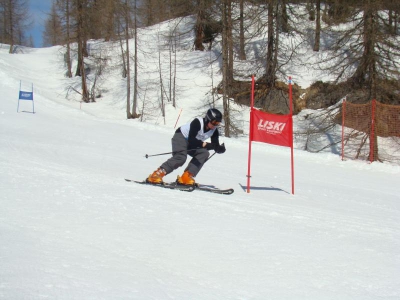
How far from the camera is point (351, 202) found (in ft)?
27.1

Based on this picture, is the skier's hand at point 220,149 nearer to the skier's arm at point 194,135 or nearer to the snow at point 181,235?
the skier's arm at point 194,135

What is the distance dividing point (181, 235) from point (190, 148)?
123 inches

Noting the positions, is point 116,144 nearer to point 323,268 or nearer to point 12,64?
point 323,268

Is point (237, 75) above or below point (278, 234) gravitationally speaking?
above

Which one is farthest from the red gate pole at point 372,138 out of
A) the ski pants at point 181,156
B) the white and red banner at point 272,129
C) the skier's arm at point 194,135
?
the skier's arm at point 194,135

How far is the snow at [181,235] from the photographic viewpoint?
3137 mm

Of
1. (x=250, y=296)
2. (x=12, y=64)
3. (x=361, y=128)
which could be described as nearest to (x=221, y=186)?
(x=250, y=296)

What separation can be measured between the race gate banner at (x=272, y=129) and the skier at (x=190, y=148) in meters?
1.33

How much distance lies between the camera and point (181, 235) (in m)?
4.43

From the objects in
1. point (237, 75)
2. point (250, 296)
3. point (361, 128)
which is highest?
point (237, 75)

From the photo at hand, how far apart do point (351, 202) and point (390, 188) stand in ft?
10.7

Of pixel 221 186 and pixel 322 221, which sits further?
pixel 221 186

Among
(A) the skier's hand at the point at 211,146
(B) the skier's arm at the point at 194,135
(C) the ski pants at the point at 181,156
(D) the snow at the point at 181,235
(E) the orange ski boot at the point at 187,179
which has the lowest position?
(D) the snow at the point at 181,235

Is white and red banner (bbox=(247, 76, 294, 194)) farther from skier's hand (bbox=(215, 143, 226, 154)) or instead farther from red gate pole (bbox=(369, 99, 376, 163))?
red gate pole (bbox=(369, 99, 376, 163))
